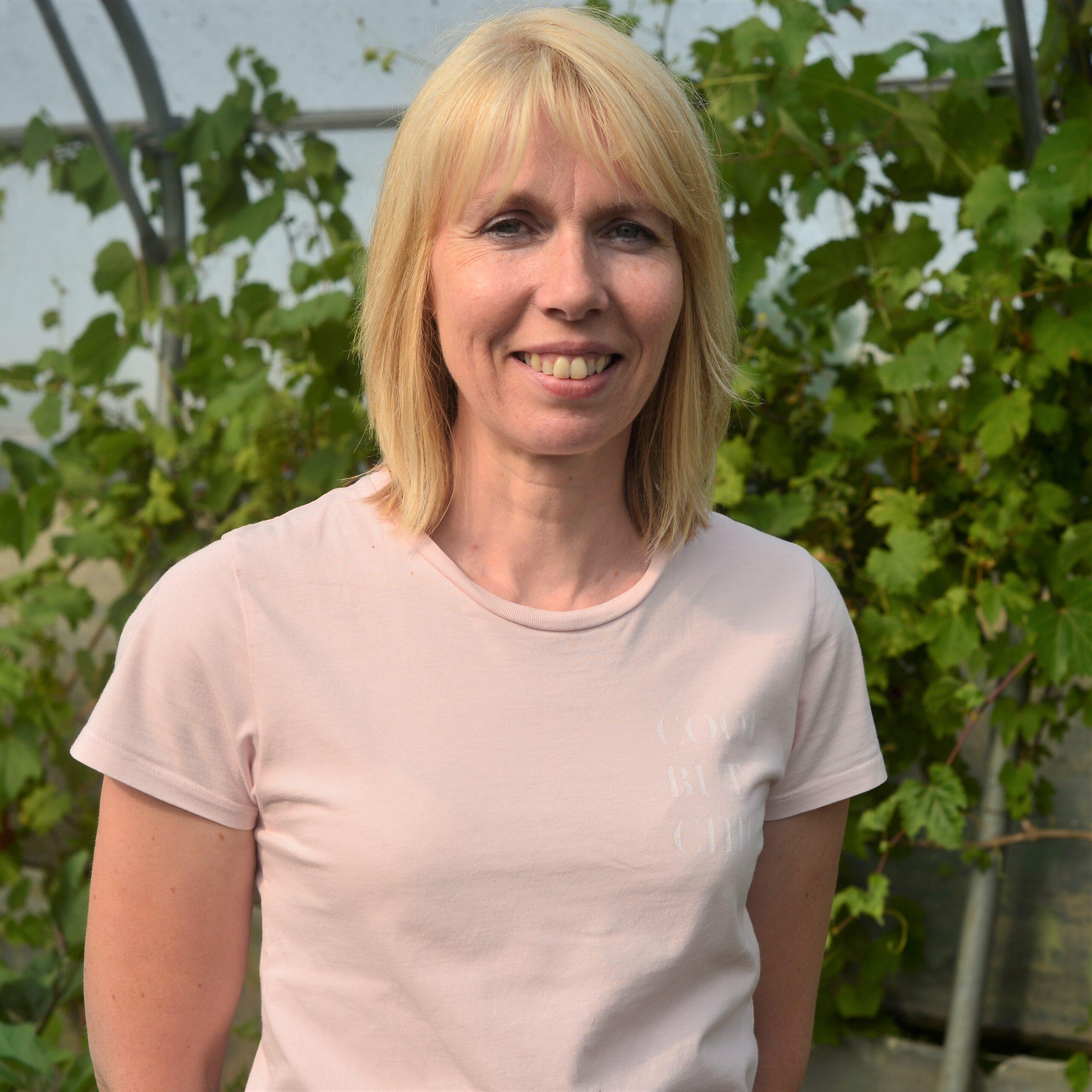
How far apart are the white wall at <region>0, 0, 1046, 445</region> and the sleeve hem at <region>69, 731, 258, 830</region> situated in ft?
5.39

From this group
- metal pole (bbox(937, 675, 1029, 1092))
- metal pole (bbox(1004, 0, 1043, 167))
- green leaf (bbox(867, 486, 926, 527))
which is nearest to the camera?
metal pole (bbox(1004, 0, 1043, 167))

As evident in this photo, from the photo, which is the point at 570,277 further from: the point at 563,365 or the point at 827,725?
the point at 827,725

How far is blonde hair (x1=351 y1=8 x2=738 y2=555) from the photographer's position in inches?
43.8

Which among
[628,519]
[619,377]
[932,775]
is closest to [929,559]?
[932,775]

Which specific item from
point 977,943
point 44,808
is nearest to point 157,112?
point 44,808

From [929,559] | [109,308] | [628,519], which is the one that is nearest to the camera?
[628,519]

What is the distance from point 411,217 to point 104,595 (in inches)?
85.5

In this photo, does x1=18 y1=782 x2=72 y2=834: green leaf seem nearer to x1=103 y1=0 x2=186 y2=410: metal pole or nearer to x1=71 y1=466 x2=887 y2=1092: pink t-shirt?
x1=103 y1=0 x2=186 y2=410: metal pole

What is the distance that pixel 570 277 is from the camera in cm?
110

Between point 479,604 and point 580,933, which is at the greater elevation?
point 479,604

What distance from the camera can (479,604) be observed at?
117 centimetres

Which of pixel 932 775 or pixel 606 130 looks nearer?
pixel 606 130

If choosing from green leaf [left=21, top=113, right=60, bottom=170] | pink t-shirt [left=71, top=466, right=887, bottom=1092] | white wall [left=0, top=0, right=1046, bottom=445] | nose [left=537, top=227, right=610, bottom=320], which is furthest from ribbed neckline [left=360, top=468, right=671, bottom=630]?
green leaf [left=21, top=113, right=60, bottom=170]

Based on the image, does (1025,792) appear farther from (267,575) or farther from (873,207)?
(267,575)
